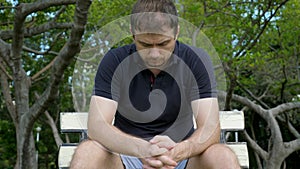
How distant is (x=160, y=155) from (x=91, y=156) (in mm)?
296

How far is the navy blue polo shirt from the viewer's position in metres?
2.29

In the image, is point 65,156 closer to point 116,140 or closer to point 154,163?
point 116,140

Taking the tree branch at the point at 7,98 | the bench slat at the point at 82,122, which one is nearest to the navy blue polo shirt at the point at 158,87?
the bench slat at the point at 82,122

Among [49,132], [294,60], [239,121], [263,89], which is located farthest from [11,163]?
[239,121]

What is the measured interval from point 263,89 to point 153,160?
982 centimetres

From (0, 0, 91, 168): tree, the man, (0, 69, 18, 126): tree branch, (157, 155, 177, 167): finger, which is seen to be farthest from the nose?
(0, 69, 18, 126): tree branch

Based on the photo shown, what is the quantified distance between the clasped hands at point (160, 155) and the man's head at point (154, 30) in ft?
1.30

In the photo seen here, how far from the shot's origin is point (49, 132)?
1612cm

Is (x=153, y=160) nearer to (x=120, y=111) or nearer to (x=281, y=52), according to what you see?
(x=120, y=111)

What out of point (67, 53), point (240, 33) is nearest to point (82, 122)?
point (67, 53)

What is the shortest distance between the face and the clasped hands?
39 centimetres

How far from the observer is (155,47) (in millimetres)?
2156

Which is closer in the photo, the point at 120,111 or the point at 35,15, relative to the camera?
the point at 120,111

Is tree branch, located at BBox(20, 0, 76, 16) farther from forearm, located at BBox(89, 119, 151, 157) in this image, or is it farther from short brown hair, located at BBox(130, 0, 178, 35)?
forearm, located at BBox(89, 119, 151, 157)
